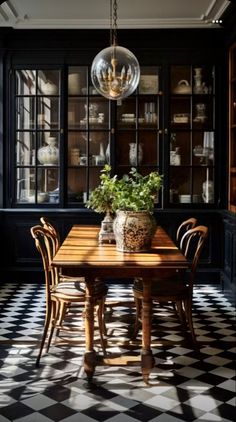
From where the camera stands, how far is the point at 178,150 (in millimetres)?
7680

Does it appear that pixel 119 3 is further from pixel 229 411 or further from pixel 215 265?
pixel 229 411

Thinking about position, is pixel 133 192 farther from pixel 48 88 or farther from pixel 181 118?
pixel 48 88

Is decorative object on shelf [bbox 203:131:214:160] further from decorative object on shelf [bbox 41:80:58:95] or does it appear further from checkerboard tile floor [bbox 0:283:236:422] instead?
checkerboard tile floor [bbox 0:283:236:422]

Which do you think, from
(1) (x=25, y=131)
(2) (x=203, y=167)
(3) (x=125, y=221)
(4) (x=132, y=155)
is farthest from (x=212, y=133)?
(3) (x=125, y=221)

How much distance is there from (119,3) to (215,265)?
10.0 feet

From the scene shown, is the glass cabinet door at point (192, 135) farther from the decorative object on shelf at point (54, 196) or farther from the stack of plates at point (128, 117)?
the decorative object on shelf at point (54, 196)

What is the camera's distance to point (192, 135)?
7.66 meters

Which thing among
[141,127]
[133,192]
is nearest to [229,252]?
[141,127]

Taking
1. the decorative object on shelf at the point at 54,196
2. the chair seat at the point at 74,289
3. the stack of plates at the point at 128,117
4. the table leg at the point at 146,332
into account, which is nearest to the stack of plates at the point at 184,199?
the stack of plates at the point at 128,117

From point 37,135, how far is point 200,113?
191cm

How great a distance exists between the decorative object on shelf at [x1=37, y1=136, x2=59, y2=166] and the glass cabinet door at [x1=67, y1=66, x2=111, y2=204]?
15 cm

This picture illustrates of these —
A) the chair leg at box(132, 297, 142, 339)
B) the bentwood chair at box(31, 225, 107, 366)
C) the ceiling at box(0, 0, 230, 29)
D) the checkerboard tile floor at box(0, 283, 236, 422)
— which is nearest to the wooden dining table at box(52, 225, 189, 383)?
the checkerboard tile floor at box(0, 283, 236, 422)

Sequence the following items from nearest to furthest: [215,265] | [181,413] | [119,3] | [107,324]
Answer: [181,413] < [107,324] < [119,3] < [215,265]

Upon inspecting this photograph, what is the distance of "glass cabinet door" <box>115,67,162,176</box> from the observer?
7625 mm
